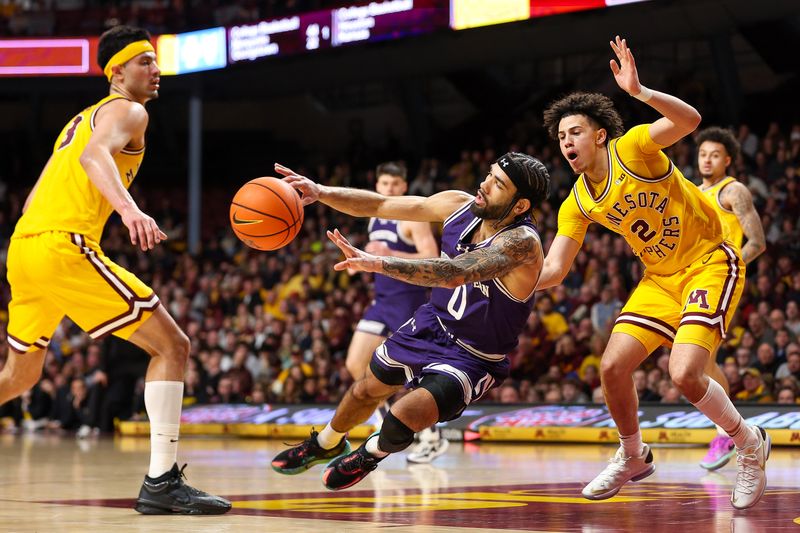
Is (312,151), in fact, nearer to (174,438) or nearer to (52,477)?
(52,477)

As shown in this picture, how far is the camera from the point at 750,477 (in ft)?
19.7

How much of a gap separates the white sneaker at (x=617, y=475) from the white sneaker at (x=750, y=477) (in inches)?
21.3

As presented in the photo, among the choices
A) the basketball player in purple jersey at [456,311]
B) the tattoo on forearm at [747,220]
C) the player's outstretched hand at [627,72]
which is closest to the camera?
the basketball player in purple jersey at [456,311]

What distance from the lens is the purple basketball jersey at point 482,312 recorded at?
19.0 feet

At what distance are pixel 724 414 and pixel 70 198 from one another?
367 centimetres

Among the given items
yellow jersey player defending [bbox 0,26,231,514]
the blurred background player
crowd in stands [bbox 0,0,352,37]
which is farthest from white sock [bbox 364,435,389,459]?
crowd in stands [bbox 0,0,352,37]

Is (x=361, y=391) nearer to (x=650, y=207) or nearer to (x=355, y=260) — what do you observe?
(x=355, y=260)

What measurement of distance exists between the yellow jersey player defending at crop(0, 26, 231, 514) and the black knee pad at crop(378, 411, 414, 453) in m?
0.87

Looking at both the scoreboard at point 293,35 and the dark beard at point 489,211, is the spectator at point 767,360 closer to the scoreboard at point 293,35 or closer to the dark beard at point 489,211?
the scoreboard at point 293,35

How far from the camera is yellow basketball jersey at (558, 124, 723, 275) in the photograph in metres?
6.27

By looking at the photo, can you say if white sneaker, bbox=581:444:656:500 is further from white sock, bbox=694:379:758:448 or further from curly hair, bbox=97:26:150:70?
curly hair, bbox=97:26:150:70

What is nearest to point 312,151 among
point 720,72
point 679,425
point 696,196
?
point 720,72

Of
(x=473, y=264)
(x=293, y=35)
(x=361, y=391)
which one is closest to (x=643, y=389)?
(x=361, y=391)

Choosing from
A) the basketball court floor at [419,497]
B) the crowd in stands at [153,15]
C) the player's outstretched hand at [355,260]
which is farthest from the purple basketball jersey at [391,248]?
the crowd in stands at [153,15]
